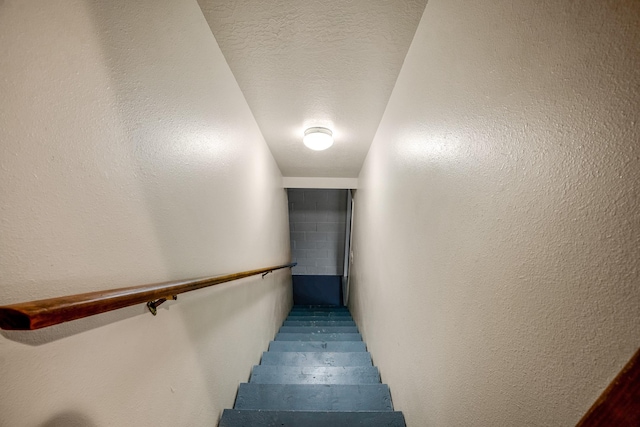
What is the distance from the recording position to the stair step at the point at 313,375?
1.62 metres

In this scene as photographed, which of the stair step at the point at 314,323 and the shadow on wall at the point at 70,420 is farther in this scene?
the stair step at the point at 314,323

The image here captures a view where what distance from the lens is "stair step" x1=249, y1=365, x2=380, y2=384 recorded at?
162cm

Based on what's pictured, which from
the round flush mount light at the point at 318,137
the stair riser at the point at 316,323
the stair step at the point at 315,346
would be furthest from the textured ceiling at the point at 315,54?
the stair riser at the point at 316,323

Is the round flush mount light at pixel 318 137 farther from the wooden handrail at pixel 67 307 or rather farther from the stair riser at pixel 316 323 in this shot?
the stair riser at pixel 316 323

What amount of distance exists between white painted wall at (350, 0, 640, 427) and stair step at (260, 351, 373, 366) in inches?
40.9

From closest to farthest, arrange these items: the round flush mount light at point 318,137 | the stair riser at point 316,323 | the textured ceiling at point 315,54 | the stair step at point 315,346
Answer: the textured ceiling at point 315,54
the round flush mount light at point 318,137
the stair step at point 315,346
the stair riser at point 316,323

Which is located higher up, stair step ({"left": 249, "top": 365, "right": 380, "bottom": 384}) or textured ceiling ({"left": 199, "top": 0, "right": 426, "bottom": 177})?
textured ceiling ({"left": 199, "top": 0, "right": 426, "bottom": 177})

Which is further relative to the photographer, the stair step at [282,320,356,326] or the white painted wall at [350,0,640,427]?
the stair step at [282,320,356,326]

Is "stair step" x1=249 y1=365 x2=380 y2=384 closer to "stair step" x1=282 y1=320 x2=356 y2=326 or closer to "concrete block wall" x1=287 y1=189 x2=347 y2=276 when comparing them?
"stair step" x1=282 y1=320 x2=356 y2=326

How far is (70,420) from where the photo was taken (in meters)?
0.49

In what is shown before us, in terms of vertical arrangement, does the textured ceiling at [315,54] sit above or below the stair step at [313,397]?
above

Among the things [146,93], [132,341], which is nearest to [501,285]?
[132,341]

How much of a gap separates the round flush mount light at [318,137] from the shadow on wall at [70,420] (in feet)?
6.31

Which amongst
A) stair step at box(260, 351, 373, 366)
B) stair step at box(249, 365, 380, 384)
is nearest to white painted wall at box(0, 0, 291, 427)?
stair step at box(249, 365, 380, 384)
